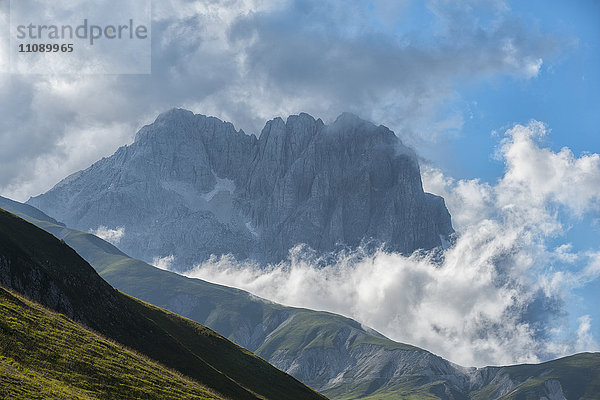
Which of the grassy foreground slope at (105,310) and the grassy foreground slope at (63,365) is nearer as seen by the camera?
the grassy foreground slope at (63,365)

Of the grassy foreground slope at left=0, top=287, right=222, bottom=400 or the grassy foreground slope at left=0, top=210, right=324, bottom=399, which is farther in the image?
the grassy foreground slope at left=0, top=210, right=324, bottom=399

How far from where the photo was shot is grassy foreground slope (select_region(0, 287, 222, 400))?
4225 cm

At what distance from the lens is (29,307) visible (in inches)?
2384

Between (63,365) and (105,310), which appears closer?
(63,365)

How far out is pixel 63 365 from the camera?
164ft

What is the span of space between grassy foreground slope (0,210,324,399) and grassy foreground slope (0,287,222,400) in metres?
16.3

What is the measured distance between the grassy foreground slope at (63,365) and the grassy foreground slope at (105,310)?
53.6 feet

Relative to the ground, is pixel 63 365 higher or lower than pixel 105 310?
lower

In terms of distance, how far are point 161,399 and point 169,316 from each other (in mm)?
56278

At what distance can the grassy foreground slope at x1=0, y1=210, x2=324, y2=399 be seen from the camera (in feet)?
258

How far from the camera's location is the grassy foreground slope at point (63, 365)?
42.2 meters

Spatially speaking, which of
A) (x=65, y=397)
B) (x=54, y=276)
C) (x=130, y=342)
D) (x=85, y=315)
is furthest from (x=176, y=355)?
(x=65, y=397)

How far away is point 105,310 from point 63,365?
36.8m

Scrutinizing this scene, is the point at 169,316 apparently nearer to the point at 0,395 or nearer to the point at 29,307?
the point at 29,307
